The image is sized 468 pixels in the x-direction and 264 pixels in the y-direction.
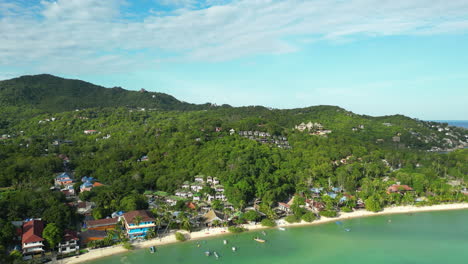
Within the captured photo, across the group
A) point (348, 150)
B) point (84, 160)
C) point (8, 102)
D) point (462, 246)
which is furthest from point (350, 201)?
point (8, 102)

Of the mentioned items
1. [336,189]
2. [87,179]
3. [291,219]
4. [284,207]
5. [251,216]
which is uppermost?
[87,179]

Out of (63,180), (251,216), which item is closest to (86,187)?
(63,180)

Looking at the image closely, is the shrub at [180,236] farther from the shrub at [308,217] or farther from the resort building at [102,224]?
the shrub at [308,217]

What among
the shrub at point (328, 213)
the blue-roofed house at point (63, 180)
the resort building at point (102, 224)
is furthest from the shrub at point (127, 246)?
the blue-roofed house at point (63, 180)

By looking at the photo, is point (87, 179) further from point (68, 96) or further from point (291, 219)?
point (68, 96)

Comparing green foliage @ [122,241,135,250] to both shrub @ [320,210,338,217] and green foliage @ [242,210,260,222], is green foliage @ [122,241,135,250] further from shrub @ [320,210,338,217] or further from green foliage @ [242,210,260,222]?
shrub @ [320,210,338,217]

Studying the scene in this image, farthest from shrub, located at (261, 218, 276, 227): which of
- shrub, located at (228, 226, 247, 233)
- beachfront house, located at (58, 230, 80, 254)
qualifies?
beachfront house, located at (58, 230, 80, 254)
